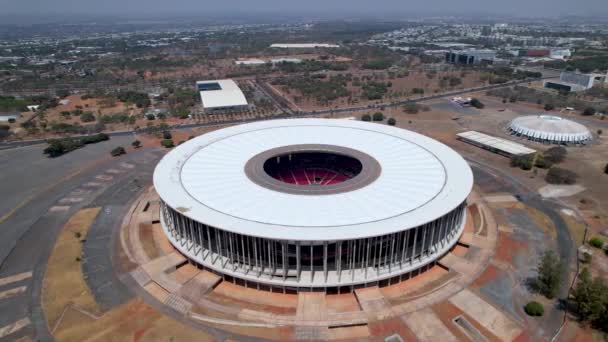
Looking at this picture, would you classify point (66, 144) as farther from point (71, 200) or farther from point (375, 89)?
point (375, 89)

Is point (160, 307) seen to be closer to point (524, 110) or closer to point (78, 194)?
point (78, 194)

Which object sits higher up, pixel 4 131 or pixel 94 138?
pixel 4 131

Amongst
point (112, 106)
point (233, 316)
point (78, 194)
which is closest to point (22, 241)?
point (78, 194)

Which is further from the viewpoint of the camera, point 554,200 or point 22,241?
point 554,200

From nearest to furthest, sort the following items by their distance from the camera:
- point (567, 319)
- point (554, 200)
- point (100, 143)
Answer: point (567, 319) < point (554, 200) < point (100, 143)

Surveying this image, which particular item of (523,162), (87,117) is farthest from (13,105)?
(523,162)

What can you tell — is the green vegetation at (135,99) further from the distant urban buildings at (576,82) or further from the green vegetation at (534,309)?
the distant urban buildings at (576,82)
